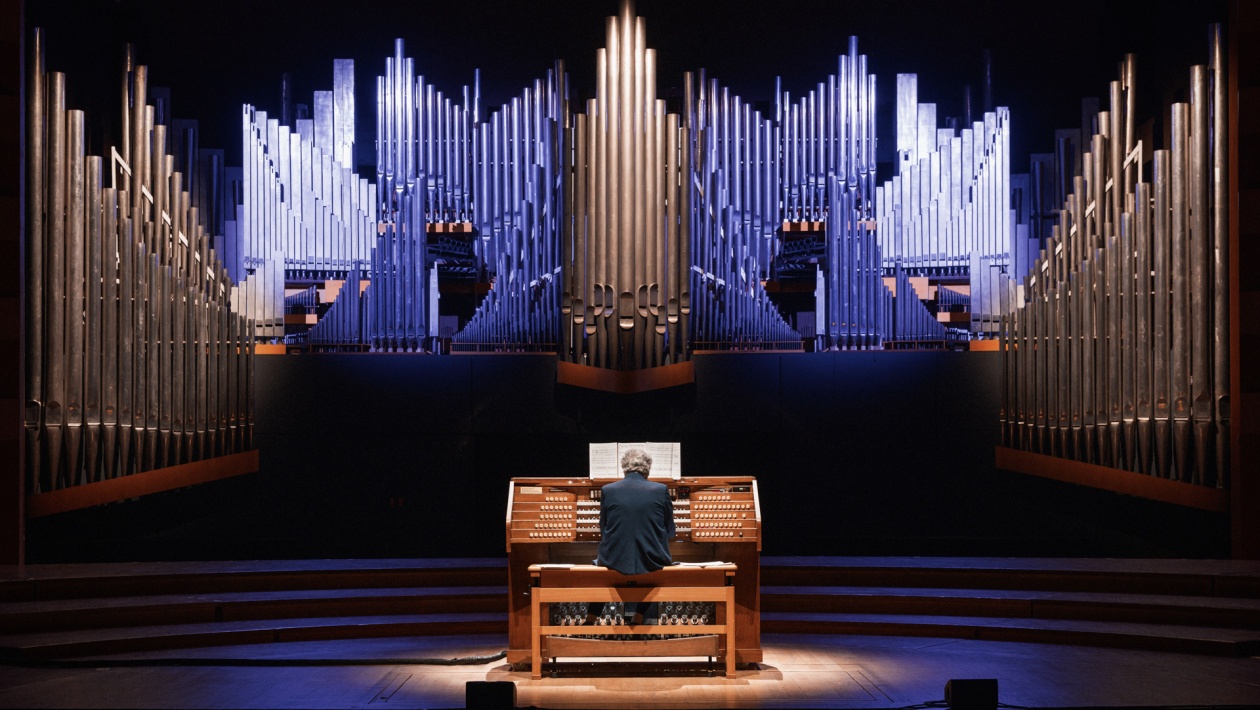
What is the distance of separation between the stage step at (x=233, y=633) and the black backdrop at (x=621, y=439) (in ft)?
7.39

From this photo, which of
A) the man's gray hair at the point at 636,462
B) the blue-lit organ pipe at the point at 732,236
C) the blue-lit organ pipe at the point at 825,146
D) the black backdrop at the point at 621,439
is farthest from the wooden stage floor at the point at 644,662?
the blue-lit organ pipe at the point at 825,146

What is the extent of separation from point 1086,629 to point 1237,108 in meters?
3.54

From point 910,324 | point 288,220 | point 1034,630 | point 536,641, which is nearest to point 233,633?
point 536,641

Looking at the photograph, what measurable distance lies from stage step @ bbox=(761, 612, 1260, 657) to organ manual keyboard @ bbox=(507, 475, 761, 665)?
980 mm

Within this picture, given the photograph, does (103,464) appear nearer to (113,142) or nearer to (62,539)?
(62,539)

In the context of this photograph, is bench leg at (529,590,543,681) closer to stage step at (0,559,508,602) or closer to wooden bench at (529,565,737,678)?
wooden bench at (529,565,737,678)

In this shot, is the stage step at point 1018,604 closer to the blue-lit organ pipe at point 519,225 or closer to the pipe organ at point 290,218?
the blue-lit organ pipe at point 519,225

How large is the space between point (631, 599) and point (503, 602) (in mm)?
1643

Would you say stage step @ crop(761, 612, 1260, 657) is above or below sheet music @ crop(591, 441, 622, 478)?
below

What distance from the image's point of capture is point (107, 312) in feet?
27.1

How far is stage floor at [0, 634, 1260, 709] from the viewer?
18.6 ft

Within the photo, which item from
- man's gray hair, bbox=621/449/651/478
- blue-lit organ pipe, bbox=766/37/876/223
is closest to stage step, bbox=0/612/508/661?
man's gray hair, bbox=621/449/651/478

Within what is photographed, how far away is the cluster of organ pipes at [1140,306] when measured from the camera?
789cm

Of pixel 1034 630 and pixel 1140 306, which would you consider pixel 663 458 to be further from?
pixel 1140 306
